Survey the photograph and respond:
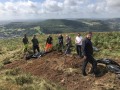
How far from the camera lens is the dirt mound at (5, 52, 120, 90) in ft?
39.1

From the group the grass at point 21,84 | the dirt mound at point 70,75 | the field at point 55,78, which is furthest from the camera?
the dirt mound at point 70,75

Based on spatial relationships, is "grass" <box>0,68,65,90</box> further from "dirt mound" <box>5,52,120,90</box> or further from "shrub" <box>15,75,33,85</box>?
"dirt mound" <box>5,52,120,90</box>

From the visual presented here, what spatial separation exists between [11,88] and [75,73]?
5.06 m

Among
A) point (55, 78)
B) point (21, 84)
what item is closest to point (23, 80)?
point (21, 84)

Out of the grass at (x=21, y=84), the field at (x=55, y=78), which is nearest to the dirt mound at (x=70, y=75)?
the field at (x=55, y=78)

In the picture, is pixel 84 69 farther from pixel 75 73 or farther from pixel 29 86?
pixel 29 86

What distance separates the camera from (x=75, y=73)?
43.6 ft

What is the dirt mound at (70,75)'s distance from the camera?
39.1ft

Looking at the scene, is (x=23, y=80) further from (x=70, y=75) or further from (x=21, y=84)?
(x=70, y=75)

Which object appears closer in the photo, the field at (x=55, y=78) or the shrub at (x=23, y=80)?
the field at (x=55, y=78)

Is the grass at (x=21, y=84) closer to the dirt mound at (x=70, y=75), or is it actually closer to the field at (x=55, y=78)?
the field at (x=55, y=78)

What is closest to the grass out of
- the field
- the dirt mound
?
the field

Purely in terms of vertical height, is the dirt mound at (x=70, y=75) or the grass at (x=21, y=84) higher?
the grass at (x=21, y=84)

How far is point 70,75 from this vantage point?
1323 centimetres
